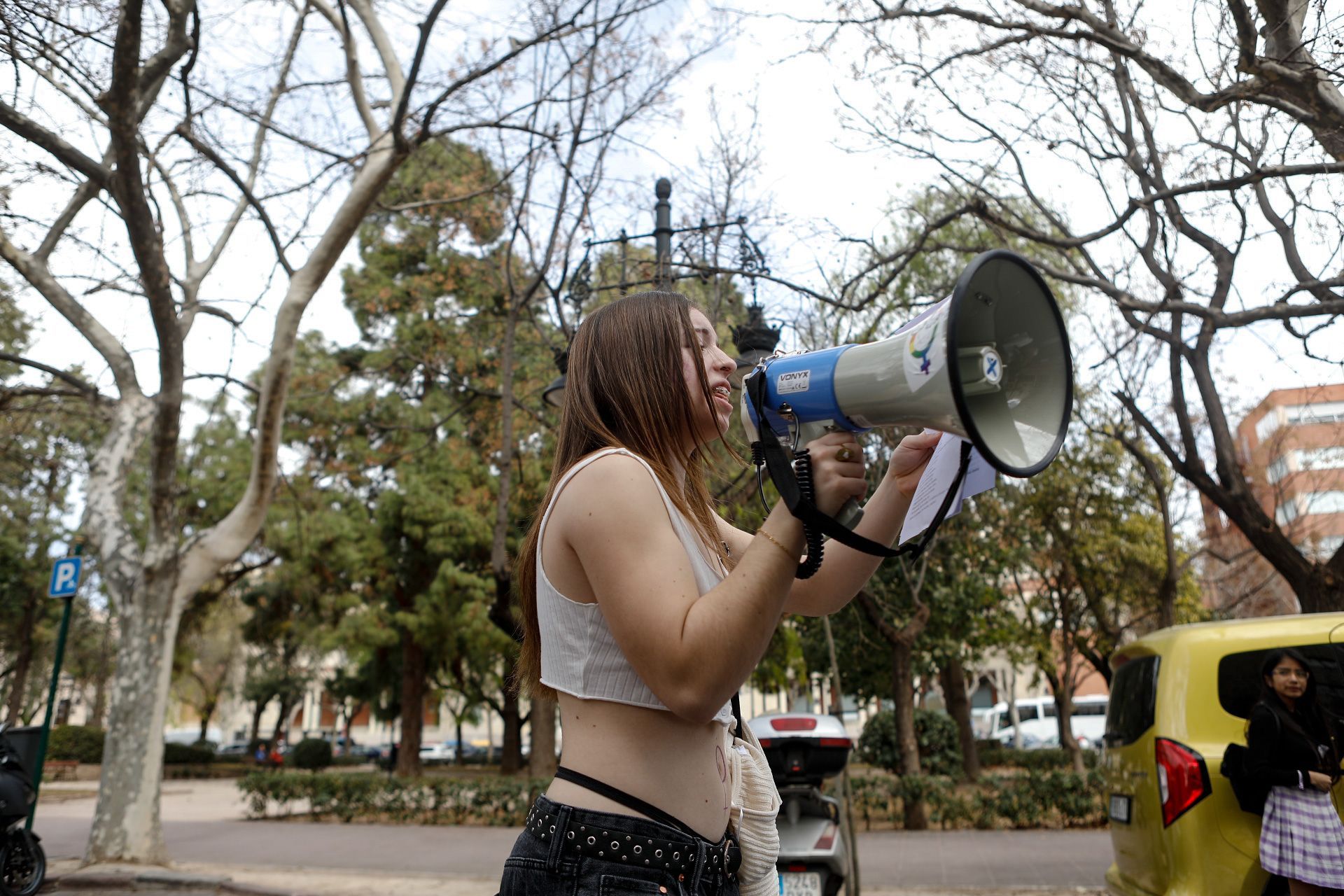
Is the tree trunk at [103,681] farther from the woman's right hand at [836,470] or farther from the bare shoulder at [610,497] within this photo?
the woman's right hand at [836,470]

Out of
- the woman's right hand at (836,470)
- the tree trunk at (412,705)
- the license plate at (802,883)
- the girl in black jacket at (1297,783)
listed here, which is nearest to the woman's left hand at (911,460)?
the woman's right hand at (836,470)

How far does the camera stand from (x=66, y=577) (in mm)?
9062

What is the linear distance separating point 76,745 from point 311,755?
6681 millimetres

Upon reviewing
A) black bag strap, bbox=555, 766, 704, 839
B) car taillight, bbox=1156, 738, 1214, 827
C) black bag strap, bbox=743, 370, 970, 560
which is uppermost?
black bag strap, bbox=743, 370, 970, 560

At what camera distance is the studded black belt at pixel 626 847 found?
1.25m

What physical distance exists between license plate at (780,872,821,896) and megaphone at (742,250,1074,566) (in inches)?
169

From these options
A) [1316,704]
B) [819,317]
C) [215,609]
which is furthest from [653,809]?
[215,609]

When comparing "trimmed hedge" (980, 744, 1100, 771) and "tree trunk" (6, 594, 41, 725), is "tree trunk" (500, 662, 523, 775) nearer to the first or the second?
"tree trunk" (6, 594, 41, 725)

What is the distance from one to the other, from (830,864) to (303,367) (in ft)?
55.7

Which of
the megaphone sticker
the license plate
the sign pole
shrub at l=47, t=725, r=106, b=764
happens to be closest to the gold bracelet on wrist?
the megaphone sticker

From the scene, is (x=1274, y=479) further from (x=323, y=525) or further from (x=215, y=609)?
(x=215, y=609)

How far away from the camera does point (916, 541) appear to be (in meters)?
1.51

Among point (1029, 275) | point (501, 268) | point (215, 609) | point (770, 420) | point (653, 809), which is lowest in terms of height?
point (653, 809)

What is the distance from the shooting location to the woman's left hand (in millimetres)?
1565
